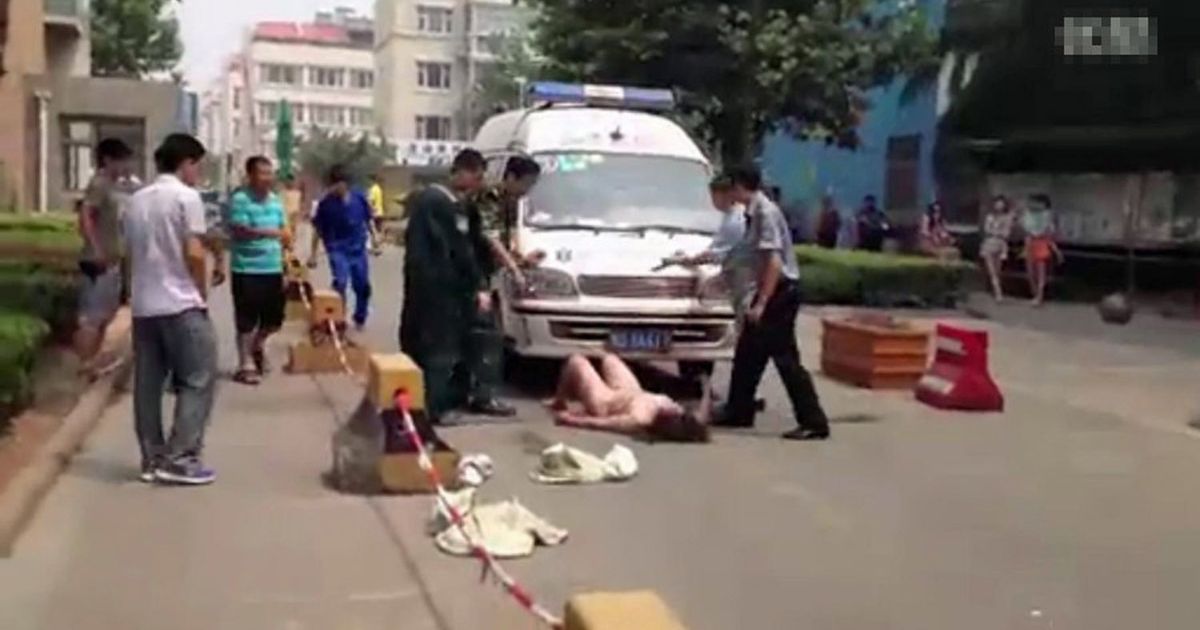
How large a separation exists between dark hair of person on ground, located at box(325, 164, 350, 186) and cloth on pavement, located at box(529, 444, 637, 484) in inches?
285

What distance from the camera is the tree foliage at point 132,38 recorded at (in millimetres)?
48375

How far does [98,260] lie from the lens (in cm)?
1215

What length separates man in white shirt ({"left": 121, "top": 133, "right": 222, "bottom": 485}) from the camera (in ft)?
28.3

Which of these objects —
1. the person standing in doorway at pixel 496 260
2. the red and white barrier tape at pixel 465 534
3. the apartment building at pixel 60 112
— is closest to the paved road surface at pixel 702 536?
the red and white barrier tape at pixel 465 534

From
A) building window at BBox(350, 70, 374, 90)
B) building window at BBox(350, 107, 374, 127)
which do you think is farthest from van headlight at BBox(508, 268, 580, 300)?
building window at BBox(350, 70, 374, 90)

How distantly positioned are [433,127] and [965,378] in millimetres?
92788

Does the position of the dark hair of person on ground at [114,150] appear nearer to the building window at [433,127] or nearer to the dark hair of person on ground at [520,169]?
the dark hair of person on ground at [520,169]

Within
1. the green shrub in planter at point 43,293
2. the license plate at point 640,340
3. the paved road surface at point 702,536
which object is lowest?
the paved road surface at point 702,536

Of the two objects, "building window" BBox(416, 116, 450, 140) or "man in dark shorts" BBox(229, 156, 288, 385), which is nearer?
"man in dark shorts" BBox(229, 156, 288, 385)

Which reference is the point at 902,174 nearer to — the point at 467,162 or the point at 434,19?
the point at 467,162

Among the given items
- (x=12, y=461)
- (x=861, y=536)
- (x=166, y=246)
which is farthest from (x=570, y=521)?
(x=12, y=461)

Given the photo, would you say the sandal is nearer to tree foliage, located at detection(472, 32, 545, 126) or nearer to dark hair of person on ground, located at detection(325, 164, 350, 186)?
dark hair of person on ground, located at detection(325, 164, 350, 186)

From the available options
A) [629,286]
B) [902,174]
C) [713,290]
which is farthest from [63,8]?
[713,290]

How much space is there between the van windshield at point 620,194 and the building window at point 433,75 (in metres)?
91.3
